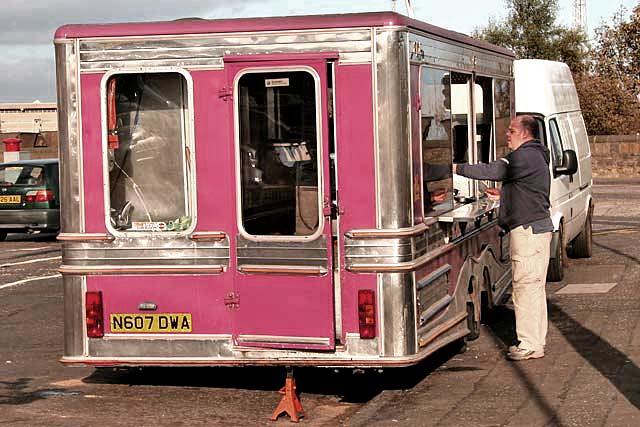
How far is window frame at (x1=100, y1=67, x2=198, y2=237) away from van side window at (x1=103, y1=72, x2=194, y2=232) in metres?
0.01

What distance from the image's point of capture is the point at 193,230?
867 centimetres

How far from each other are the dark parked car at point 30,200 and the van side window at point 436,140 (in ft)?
44.8

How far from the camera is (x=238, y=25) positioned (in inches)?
333

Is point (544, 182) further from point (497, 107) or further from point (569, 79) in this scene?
point (569, 79)

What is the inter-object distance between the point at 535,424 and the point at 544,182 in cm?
276

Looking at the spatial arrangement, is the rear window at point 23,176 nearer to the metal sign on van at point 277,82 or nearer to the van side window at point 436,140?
the van side window at point 436,140

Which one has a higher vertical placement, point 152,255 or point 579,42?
point 579,42

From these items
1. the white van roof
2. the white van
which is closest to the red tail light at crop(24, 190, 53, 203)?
the white van

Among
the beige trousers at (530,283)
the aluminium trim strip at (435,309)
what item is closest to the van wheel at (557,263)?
the beige trousers at (530,283)

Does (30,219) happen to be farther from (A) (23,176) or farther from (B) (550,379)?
(B) (550,379)

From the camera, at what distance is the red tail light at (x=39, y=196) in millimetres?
22375

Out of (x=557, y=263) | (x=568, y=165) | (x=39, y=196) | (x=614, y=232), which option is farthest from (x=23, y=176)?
(x=568, y=165)

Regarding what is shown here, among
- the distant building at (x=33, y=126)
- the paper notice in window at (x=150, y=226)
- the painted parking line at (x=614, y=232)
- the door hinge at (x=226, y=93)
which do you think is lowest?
the painted parking line at (x=614, y=232)

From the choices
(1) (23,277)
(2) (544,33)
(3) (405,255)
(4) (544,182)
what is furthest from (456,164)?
(2) (544,33)
